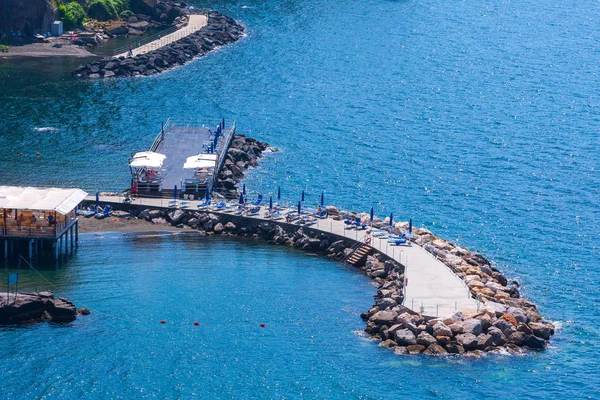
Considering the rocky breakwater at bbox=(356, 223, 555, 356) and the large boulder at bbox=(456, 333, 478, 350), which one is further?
the rocky breakwater at bbox=(356, 223, 555, 356)

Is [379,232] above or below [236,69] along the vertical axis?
below

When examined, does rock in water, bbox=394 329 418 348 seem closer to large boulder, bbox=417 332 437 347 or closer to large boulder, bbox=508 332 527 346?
large boulder, bbox=417 332 437 347

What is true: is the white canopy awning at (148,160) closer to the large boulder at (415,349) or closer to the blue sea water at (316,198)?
the blue sea water at (316,198)

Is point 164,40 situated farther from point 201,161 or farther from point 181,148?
point 201,161

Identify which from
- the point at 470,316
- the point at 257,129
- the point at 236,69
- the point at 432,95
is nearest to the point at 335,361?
the point at 470,316

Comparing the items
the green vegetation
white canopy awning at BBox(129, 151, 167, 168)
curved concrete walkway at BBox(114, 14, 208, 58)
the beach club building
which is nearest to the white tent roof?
the beach club building

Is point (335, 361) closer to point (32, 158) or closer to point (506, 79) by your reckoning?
point (32, 158)

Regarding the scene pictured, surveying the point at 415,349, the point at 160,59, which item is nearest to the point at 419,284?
the point at 415,349

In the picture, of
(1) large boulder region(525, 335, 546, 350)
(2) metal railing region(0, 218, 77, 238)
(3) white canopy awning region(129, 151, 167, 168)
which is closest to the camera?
(1) large boulder region(525, 335, 546, 350)
